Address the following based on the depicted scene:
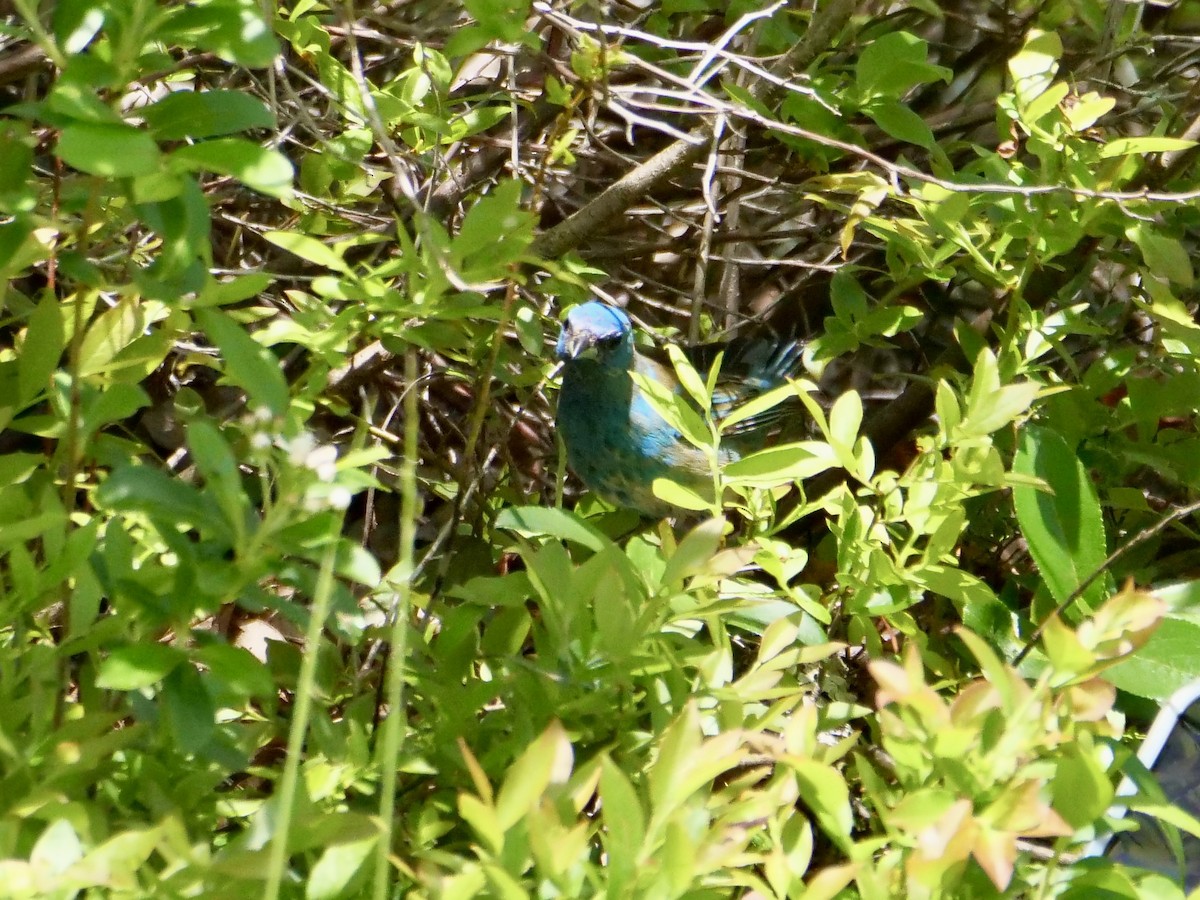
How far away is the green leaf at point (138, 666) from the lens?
912mm

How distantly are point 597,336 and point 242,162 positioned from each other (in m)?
1.44

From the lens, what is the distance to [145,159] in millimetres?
886

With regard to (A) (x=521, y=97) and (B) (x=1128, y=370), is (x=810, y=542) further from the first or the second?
(A) (x=521, y=97)

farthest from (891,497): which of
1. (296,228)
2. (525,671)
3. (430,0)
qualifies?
(430,0)

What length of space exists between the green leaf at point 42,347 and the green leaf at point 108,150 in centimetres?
34

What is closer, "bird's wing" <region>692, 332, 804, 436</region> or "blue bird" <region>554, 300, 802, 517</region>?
"blue bird" <region>554, 300, 802, 517</region>

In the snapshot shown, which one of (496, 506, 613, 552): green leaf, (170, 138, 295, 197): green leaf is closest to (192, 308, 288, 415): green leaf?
(170, 138, 295, 197): green leaf

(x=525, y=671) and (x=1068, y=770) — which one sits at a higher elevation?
(x=1068, y=770)

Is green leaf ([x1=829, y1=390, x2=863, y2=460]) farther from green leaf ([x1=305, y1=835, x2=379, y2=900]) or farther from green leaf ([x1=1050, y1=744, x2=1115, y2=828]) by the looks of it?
green leaf ([x1=305, y1=835, x2=379, y2=900])

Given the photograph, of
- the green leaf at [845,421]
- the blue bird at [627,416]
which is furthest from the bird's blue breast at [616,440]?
the green leaf at [845,421]

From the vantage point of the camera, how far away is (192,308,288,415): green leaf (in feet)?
3.34

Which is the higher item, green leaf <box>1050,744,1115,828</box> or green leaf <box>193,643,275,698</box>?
green leaf <box>193,643,275,698</box>

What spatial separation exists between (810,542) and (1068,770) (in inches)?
50.6

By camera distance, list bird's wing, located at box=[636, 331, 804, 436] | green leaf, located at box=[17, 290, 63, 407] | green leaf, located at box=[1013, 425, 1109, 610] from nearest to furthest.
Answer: green leaf, located at box=[17, 290, 63, 407] → green leaf, located at box=[1013, 425, 1109, 610] → bird's wing, located at box=[636, 331, 804, 436]
